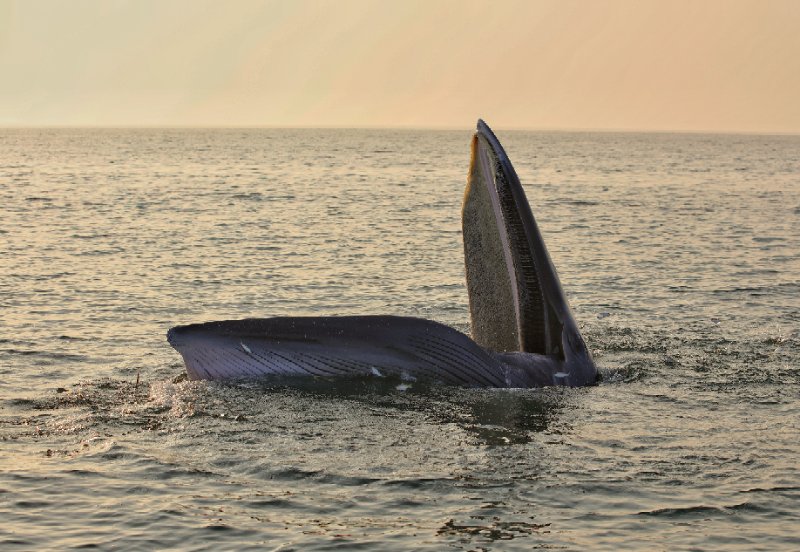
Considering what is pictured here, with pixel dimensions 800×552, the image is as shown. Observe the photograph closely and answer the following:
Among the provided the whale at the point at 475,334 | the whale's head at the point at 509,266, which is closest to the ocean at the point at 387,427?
the whale at the point at 475,334

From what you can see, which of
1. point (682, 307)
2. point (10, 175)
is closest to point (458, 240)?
point (682, 307)

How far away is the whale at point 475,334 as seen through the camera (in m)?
9.80

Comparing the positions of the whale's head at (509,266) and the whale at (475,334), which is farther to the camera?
the whale's head at (509,266)

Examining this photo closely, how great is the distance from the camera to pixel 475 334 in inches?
432

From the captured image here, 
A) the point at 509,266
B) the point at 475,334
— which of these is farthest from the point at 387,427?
the point at 509,266

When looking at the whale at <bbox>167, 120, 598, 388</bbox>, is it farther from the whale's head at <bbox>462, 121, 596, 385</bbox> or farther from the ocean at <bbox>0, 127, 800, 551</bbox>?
the ocean at <bbox>0, 127, 800, 551</bbox>

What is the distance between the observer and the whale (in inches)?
386

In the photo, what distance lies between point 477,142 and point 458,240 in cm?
2206

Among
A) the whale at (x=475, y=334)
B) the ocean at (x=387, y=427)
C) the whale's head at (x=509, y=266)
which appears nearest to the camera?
the ocean at (x=387, y=427)

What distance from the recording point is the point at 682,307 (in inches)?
752

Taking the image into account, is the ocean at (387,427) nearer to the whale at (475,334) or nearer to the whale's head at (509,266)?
the whale at (475,334)

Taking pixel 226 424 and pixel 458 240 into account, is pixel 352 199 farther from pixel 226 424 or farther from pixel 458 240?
pixel 226 424

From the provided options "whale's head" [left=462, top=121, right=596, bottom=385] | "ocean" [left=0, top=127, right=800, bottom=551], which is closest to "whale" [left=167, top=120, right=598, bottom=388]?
"whale's head" [left=462, top=121, right=596, bottom=385]

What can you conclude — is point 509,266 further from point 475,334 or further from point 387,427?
point 387,427
